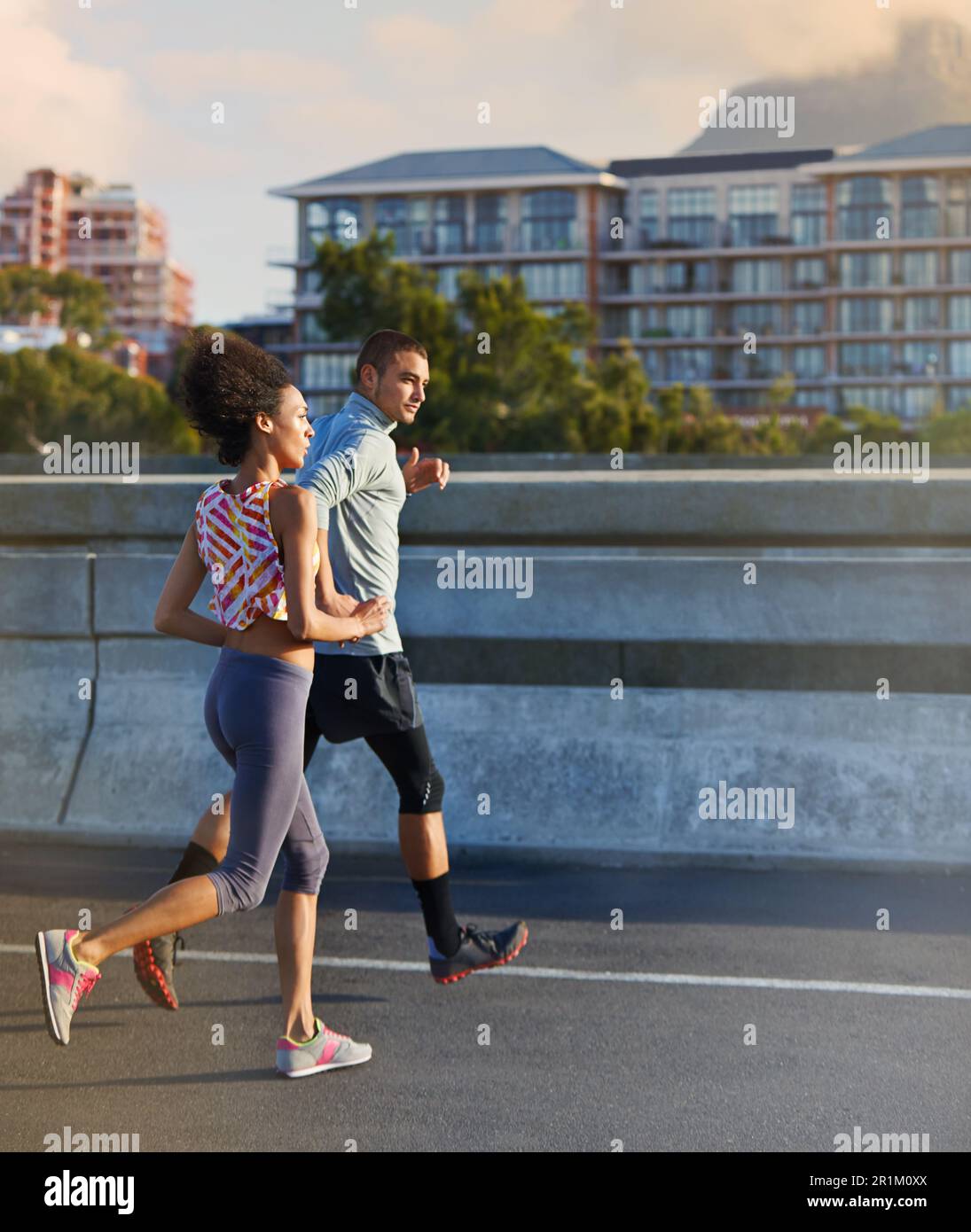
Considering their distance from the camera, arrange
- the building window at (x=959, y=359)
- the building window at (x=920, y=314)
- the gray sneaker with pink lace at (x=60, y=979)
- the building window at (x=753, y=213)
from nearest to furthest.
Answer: the gray sneaker with pink lace at (x=60, y=979)
the building window at (x=959, y=359)
the building window at (x=920, y=314)
the building window at (x=753, y=213)

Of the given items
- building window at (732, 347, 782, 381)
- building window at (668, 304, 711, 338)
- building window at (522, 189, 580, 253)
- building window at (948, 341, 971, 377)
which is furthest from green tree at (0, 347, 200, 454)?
building window at (948, 341, 971, 377)

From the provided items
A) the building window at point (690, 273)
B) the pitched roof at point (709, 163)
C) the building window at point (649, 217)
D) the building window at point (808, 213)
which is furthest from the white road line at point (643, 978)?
the pitched roof at point (709, 163)

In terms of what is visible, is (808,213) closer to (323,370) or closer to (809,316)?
(809,316)

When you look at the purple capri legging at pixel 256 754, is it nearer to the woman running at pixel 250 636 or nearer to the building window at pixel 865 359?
the woman running at pixel 250 636

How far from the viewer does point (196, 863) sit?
5.32m

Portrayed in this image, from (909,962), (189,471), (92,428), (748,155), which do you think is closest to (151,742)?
(909,962)

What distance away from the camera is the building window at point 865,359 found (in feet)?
358

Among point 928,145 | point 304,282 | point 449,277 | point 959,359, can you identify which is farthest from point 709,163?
point 304,282

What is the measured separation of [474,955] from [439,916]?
0.63 ft

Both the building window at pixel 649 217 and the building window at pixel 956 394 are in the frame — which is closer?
the building window at pixel 956 394

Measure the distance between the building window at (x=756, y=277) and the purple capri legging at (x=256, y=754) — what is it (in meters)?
114

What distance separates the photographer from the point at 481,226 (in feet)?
375

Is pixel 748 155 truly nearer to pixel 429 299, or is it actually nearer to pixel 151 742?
pixel 429 299

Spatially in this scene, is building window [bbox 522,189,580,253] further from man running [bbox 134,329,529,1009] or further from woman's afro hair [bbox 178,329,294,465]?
woman's afro hair [bbox 178,329,294,465]
